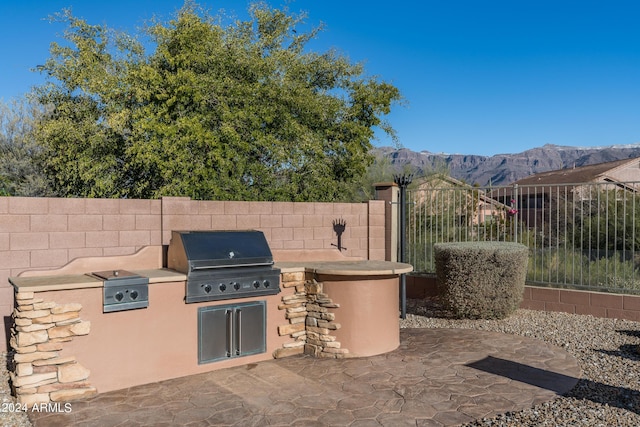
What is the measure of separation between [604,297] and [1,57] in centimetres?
1470

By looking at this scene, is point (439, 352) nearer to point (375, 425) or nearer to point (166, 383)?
point (375, 425)

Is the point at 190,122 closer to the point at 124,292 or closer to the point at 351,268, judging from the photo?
the point at 351,268

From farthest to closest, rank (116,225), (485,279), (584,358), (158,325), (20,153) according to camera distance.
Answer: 1. (20,153)
2. (485,279)
3. (116,225)
4. (584,358)
5. (158,325)

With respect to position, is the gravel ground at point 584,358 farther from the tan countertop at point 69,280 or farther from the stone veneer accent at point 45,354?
the stone veneer accent at point 45,354

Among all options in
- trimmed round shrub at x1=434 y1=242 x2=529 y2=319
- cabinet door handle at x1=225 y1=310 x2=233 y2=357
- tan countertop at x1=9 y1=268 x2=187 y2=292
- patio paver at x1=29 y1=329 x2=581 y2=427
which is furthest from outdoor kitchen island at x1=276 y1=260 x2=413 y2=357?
trimmed round shrub at x1=434 y1=242 x2=529 y2=319

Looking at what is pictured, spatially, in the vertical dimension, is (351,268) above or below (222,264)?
below

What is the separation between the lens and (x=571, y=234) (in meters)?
7.73

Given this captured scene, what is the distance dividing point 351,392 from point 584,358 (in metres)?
2.74

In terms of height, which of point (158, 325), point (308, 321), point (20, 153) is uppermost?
point (20, 153)

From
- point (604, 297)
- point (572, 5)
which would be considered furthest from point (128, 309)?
point (572, 5)

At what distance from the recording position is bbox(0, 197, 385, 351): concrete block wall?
507cm

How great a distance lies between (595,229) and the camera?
24.6 ft

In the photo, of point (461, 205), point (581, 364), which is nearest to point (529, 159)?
point (461, 205)

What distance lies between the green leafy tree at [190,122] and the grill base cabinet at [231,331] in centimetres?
493
